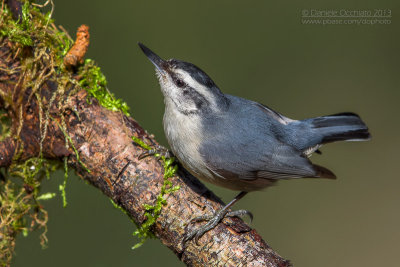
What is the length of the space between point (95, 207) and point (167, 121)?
6.29ft

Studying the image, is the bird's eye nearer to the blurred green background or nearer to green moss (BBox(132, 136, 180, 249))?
green moss (BBox(132, 136, 180, 249))

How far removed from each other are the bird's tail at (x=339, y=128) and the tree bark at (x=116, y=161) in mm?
1268

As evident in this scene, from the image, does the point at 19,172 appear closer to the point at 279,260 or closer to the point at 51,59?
the point at 51,59

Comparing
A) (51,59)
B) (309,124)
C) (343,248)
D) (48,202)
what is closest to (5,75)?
(51,59)

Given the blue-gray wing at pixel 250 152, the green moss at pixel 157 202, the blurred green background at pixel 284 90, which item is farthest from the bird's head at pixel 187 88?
the blurred green background at pixel 284 90

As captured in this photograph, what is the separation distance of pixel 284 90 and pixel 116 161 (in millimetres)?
4281

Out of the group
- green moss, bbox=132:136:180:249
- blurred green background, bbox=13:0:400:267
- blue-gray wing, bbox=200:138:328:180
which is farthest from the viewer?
blurred green background, bbox=13:0:400:267

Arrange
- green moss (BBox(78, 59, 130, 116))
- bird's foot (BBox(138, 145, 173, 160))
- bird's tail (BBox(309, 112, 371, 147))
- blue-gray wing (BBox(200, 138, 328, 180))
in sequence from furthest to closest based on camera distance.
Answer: bird's tail (BBox(309, 112, 371, 147)) → blue-gray wing (BBox(200, 138, 328, 180)) → green moss (BBox(78, 59, 130, 116)) → bird's foot (BBox(138, 145, 173, 160))

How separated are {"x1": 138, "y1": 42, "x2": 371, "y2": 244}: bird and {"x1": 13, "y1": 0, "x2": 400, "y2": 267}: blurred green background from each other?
180 centimetres

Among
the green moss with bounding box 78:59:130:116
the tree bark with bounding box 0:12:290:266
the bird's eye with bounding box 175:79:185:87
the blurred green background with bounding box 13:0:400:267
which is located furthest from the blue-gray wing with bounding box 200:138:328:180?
the blurred green background with bounding box 13:0:400:267

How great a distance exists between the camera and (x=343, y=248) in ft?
17.8

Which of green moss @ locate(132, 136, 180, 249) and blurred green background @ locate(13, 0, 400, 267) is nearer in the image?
green moss @ locate(132, 136, 180, 249)

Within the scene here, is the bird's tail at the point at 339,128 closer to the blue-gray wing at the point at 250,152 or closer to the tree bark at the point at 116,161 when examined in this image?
the blue-gray wing at the point at 250,152

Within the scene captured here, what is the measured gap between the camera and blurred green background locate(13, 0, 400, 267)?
5.32 metres
